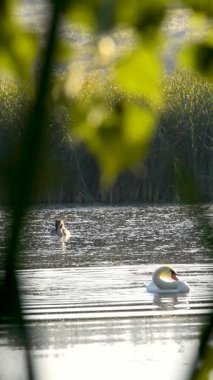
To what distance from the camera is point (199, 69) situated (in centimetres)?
80

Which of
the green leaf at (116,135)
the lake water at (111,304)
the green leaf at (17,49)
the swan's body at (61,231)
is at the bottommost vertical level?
the green leaf at (116,135)

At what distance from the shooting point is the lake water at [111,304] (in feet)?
Answer: 25.4

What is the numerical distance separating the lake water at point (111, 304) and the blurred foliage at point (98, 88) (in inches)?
1.2

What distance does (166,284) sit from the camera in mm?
13539

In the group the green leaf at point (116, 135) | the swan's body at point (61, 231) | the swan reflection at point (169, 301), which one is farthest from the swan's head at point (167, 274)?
the green leaf at point (116, 135)

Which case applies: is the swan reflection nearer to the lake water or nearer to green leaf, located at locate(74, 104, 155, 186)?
the lake water

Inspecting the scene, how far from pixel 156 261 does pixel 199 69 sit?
1639 centimetres

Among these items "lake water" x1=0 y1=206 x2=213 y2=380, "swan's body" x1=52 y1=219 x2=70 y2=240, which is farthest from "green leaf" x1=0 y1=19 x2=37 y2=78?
"swan's body" x1=52 y1=219 x2=70 y2=240

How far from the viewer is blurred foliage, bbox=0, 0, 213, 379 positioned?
0.60 m

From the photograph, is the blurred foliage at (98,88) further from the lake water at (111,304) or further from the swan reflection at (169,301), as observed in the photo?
the swan reflection at (169,301)

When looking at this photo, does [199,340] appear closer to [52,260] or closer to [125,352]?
[125,352]

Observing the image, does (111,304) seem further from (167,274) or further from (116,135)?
(116,135)

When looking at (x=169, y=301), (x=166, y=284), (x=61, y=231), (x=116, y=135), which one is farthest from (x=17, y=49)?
(x=61, y=231)

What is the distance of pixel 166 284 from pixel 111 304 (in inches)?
83.5
